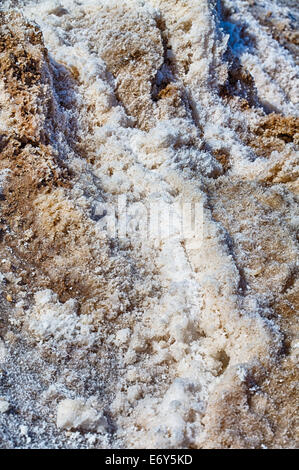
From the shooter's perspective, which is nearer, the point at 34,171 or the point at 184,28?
the point at 34,171

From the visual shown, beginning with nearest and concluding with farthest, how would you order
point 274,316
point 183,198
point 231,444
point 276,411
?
point 231,444 → point 276,411 → point 274,316 → point 183,198

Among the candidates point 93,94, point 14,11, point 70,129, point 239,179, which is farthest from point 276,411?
point 14,11

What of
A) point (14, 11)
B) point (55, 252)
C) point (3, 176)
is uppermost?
point (14, 11)

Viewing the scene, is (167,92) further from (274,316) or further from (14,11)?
(274,316)

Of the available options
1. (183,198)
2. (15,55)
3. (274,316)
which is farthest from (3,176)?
(274,316)

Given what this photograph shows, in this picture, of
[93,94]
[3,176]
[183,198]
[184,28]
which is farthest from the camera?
[184,28]

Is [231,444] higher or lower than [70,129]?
lower
